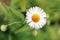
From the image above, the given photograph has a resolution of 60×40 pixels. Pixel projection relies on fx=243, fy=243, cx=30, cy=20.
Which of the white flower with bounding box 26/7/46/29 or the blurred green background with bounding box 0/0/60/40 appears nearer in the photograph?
the white flower with bounding box 26/7/46/29

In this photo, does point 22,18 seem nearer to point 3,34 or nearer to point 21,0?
point 21,0

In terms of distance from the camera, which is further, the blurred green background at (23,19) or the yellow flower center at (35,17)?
the blurred green background at (23,19)

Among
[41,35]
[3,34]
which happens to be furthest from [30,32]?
[3,34]

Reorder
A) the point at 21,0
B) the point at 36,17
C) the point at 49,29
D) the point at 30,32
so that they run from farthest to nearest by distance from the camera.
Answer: the point at 49,29 → the point at 30,32 → the point at 21,0 → the point at 36,17
